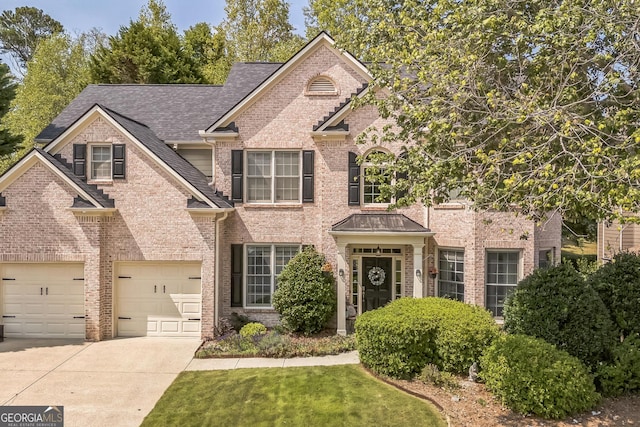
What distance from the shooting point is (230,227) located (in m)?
13.7

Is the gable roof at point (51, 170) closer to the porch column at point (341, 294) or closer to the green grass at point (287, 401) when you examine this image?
the green grass at point (287, 401)

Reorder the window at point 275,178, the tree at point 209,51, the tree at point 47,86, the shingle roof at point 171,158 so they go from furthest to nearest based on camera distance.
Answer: the tree at point 209,51
the tree at point 47,86
the window at point 275,178
the shingle roof at point 171,158

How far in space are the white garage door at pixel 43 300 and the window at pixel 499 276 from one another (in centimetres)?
1315

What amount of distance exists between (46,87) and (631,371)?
3561cm

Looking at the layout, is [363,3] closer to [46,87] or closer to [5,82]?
[5,82]

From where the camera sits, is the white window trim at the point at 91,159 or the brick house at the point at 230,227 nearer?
the brick house at the point at 230,227

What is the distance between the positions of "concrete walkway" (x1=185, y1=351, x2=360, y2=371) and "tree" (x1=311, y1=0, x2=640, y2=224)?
5111 millimetres

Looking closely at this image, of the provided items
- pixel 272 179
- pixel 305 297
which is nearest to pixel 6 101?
pixel 272 179

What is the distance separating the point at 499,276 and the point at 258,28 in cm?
2526

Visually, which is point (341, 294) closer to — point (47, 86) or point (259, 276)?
point (259, 276)

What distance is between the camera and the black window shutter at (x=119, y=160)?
1259cm

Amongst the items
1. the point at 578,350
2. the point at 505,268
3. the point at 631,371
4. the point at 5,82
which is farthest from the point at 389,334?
the point at 5,82

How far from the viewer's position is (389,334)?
9.22m

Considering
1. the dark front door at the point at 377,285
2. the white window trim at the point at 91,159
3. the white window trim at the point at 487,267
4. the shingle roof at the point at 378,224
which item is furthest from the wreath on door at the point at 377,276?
the white window trim at the point at 91,159
